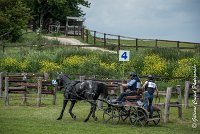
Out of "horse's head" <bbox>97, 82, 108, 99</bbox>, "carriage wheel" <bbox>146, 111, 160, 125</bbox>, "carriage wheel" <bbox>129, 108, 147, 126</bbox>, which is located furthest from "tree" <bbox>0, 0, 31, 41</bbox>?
"carriage wheel" <bbox>129, 108, 147, 126</bbox>

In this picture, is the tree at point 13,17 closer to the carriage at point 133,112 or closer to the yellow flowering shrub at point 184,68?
the yellow flowering shrub at point 184,68

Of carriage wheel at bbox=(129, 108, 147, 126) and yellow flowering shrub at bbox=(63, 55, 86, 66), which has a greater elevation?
yellow flowering shrub at bbox=(63, 55, 86, 66)

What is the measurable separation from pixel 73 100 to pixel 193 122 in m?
4.84

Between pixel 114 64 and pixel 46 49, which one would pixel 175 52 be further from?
pixel 46 49

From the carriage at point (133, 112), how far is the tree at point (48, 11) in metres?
46.8

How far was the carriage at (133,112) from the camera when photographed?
20.4 m

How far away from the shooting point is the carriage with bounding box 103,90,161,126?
2041 centimetres

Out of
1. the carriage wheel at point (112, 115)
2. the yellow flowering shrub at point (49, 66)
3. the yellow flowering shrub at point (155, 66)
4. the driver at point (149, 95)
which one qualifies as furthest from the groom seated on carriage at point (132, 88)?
the yellow flowering shrub at point (49, 66)

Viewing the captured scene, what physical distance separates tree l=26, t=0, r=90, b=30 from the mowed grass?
1704 inches

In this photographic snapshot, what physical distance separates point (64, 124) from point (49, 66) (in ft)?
64.1

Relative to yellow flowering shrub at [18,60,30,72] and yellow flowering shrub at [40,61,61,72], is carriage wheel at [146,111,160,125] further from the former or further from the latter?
yellow flowering shrub at [18,60,30,72]

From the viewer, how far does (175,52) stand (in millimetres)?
43031

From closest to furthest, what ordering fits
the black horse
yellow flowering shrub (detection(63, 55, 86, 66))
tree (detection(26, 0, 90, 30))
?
the black horse, yellow flowering shrub (detection(63, 55, 86, 66)), tree (detection(26, 0, 90, 30))

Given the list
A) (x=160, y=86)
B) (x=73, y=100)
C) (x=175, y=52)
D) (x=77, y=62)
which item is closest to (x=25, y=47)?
(x=77, y=62)
